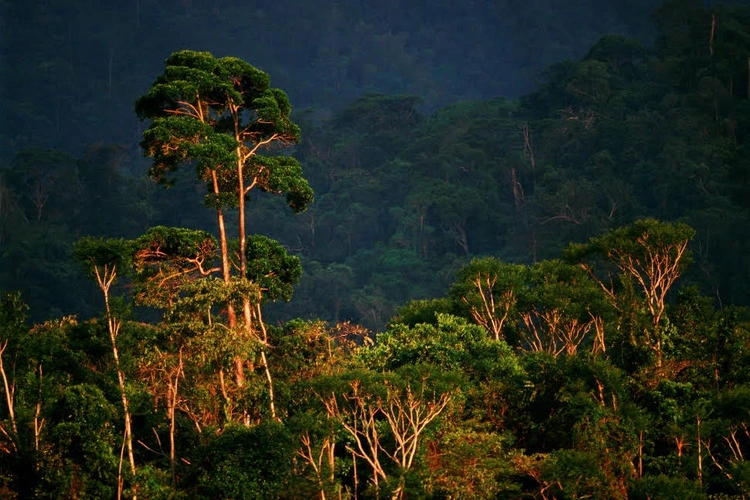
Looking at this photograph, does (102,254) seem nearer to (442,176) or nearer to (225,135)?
(225,135)

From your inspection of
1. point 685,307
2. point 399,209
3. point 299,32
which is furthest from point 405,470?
point 299,32

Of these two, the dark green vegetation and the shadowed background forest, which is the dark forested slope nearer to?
the shadowed background forest

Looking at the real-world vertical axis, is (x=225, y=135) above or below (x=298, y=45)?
below

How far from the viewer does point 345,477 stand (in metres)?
37.0

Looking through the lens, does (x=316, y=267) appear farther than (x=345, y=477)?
Yes

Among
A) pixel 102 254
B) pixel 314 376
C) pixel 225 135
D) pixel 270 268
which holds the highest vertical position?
pixel 225 135

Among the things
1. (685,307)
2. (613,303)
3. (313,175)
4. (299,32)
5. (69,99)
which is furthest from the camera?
(299,32)

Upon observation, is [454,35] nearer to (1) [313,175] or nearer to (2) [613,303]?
(1) [313,175]

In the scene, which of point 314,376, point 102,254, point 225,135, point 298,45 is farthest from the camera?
point 298,45

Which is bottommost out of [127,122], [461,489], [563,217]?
[461,489]

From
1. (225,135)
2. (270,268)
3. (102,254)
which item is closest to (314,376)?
(270,268)

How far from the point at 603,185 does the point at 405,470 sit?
2435 inches

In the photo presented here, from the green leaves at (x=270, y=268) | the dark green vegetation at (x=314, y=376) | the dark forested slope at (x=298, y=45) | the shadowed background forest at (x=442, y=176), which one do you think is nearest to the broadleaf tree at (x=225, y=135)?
the dark green vegetation at (x=314, y=376)

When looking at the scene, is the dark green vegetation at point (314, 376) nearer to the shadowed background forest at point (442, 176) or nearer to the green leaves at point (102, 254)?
the green leaves at point (102, 254)
